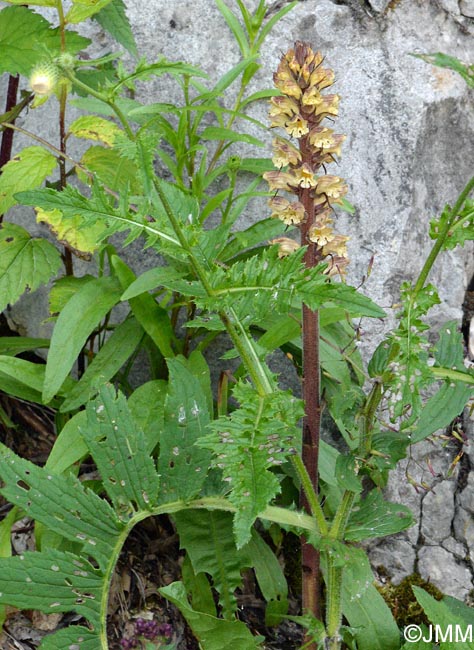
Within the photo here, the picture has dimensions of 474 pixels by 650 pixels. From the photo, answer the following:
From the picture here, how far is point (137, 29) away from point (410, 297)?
66.9 inches

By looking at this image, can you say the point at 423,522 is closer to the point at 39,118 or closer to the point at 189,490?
the point at 189,490

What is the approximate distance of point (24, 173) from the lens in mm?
2172

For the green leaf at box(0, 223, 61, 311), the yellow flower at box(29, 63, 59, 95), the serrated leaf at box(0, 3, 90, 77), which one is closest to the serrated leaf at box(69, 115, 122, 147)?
the serrated leaf at box(0, 3, 90, 77)

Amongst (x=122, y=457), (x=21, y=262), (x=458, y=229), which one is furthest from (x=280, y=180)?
(x=21, y=262)

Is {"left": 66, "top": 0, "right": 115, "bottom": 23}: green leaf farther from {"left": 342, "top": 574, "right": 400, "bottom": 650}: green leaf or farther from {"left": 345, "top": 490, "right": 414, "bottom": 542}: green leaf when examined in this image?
{"left": 342, "top": 574, "right": 400, "bottom": 650}: green leaf

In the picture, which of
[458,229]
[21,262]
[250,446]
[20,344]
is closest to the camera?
[250,446]

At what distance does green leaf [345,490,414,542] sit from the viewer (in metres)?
1.82

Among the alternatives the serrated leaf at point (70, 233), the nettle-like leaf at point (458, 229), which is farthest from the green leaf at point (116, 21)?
the nettle-like leaf at point (458, 229)

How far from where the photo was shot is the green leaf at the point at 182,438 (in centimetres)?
184

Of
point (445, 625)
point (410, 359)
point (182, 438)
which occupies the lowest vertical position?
point (445, 625)

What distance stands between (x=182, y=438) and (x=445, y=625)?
785mm

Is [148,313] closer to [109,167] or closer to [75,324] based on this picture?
[75,324]

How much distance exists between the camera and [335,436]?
245cm

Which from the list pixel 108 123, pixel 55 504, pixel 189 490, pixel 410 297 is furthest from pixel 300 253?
pixel 108 123
